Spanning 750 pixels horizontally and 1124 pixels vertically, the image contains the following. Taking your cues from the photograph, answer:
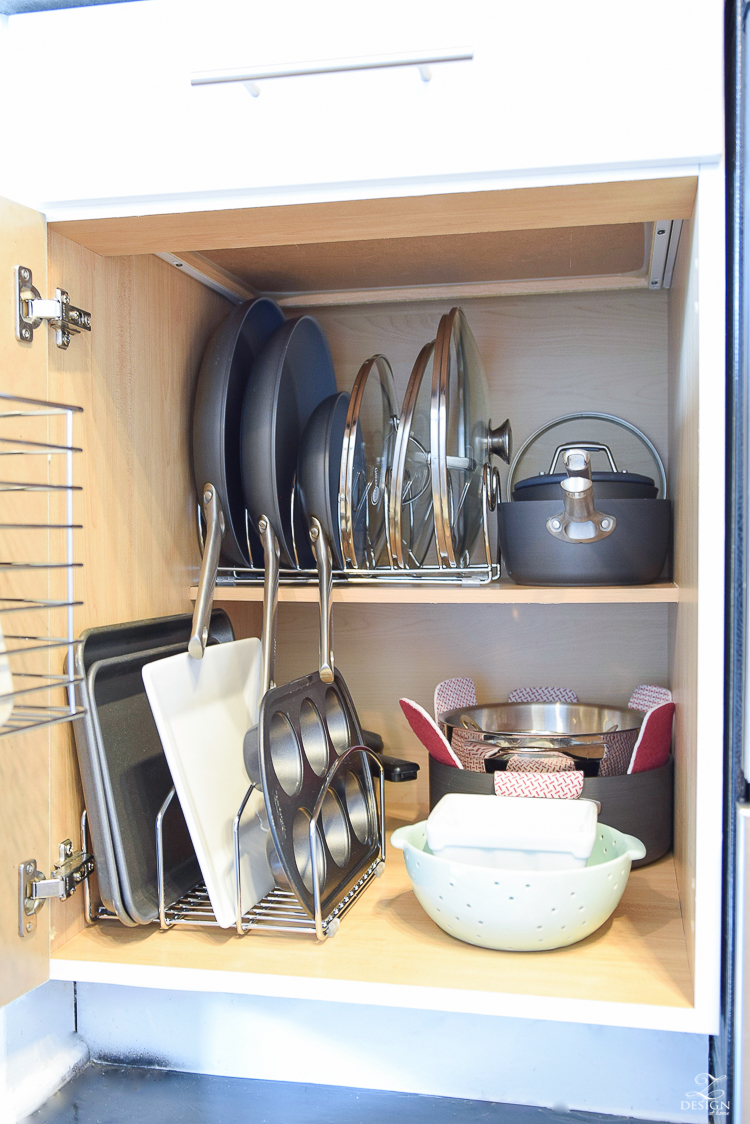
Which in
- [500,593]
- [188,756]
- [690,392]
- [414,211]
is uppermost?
[414,211]

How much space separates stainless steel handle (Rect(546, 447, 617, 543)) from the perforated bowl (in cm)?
31

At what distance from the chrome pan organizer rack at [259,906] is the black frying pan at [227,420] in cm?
31

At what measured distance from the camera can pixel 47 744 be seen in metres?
0.78

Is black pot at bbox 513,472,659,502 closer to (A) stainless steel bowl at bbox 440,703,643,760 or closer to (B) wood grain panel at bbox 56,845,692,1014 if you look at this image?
(A) stainless steel bowl at bbox 440,703,643,760

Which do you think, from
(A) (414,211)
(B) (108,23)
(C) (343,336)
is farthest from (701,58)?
(C) (343,336)

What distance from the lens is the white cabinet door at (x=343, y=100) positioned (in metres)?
0.66

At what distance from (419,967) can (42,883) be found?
1.08 feet

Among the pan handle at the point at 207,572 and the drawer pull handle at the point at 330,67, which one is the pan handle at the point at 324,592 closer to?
the pan handle at the point at 207,572

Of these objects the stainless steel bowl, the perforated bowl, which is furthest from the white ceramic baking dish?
the stainless steel bowl

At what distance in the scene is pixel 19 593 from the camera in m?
0.73

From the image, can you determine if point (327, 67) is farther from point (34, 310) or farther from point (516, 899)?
point (516, 899)

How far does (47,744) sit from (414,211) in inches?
21.9

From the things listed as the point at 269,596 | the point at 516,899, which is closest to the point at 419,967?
the point at 516,899

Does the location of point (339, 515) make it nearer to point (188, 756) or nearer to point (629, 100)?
point (188, 756)
